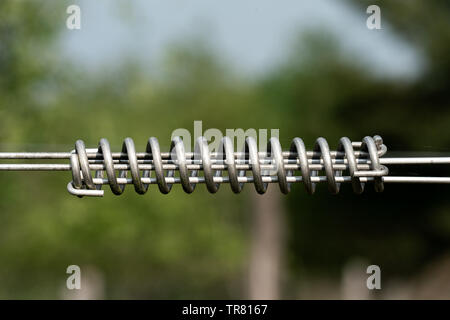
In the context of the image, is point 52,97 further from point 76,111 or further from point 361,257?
point 361,257

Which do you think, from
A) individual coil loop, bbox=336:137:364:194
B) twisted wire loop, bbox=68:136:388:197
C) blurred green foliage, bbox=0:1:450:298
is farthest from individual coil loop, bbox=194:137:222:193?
blurred green foliage, bbox=0:1:450:298

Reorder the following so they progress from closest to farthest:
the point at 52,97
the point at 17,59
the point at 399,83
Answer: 1. the point at 17,59
2. the point at 52,97
3. the point at 399,83

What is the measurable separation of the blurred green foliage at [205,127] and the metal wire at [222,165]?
3.58 m

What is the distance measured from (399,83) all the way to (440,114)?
0.93 metres

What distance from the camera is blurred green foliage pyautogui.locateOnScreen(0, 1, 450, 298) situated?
17.1ft

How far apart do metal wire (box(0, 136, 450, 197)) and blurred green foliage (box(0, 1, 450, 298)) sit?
3581mm

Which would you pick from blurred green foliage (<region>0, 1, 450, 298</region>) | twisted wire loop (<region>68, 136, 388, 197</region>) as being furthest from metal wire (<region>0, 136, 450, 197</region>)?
blurred green foliage (<region>0, 1, 450, 298</region>)

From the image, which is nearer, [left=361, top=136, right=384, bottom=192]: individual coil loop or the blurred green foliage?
[left=361, top=136, right=384, bottom=192]: individual coil loop

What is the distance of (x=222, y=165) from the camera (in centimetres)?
60

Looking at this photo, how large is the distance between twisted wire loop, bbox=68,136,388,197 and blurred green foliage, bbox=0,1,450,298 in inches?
141

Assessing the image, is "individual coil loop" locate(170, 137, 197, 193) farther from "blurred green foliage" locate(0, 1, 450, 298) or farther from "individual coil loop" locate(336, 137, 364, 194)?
"blurred green foliage" locate(0, 1, 450, 298)

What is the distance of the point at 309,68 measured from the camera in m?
8.48

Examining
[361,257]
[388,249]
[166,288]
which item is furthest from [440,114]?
[166,288]

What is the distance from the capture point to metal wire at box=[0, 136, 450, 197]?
1.98ft
